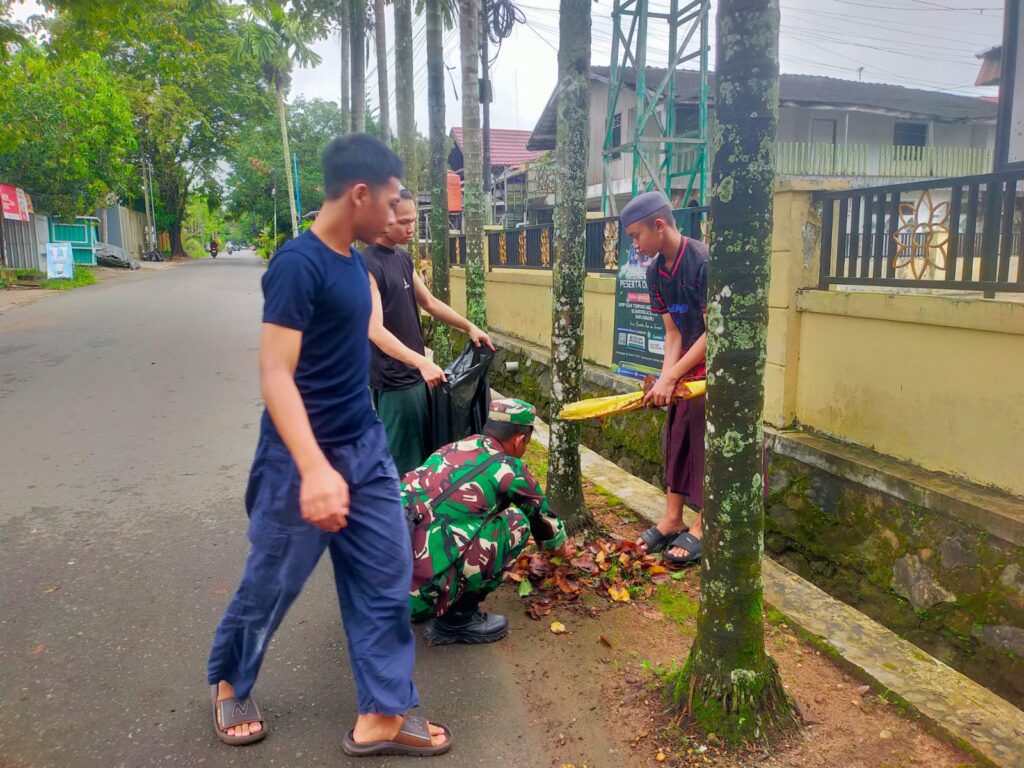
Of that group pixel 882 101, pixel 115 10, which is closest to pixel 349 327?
pixel 115 10

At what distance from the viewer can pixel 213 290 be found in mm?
22875

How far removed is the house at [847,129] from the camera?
1991 centimetres

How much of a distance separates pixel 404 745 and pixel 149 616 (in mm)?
1580

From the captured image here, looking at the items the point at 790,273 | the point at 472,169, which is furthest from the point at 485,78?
the point at 790,273

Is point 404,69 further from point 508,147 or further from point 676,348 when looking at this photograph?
point 508,147

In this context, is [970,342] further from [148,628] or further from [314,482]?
[148,628]

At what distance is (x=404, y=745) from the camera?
8.50 feet

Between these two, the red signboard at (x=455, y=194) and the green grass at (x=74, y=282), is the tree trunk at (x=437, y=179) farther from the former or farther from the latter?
the green grass at (x=74, y=282)

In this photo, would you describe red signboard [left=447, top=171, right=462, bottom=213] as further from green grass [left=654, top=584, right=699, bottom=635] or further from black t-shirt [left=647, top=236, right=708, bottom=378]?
green grass [left=654, top=584, right=699, bottom=635]

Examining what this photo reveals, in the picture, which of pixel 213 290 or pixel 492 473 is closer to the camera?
pixel 492 473

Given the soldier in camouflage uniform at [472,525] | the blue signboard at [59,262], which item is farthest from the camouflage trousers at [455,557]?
the blue signboard at [59,262]

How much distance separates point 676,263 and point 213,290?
2116 cm

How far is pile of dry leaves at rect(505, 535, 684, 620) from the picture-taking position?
374 cm

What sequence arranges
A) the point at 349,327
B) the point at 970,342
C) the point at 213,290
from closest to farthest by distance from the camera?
the point at 349,327 → the point at 970,342 → the point at 213,290
